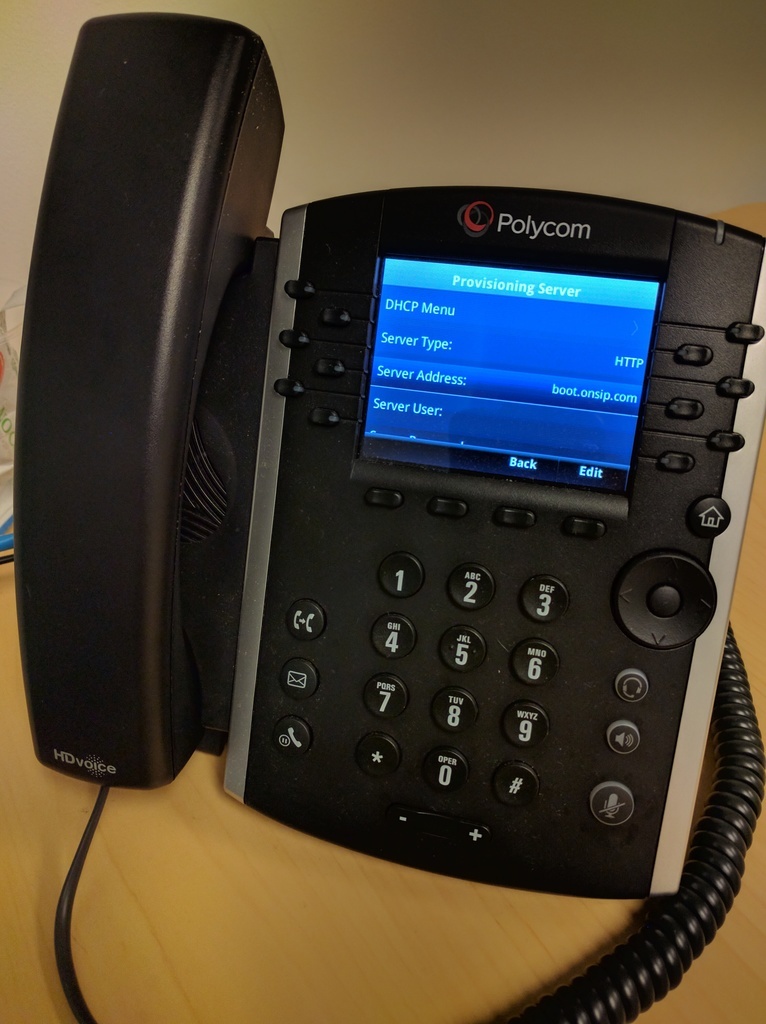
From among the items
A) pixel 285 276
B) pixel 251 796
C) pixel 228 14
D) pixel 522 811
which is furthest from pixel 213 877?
pixel 228 14

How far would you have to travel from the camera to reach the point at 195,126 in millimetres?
272

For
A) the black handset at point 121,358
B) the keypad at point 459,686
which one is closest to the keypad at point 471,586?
the keypad at point 459,686

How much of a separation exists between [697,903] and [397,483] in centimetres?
21

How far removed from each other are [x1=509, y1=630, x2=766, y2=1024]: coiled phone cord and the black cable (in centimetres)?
16

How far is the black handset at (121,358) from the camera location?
0.88 feet

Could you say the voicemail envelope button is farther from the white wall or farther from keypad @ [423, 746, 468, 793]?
the white wall

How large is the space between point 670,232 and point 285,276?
0.54 feet

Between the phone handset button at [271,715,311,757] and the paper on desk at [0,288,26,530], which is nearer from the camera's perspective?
the phone handset button at [271,715,311,757]

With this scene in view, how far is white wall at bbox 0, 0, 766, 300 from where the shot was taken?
0.43m

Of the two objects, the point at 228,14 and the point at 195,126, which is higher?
the point at 228,14

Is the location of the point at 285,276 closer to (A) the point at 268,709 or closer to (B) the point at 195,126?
(B) the point at 195,126

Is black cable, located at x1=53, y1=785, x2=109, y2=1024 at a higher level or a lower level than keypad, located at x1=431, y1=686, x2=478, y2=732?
lower

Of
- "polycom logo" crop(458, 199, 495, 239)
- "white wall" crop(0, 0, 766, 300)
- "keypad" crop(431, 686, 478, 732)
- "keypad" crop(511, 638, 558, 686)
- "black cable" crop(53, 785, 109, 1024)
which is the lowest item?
"black cable" crop(53, 785, 109, 1024)

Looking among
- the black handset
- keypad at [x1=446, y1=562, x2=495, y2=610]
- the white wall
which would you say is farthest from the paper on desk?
keypad at [x1=446, y1=562, x2=495, y2=610]
